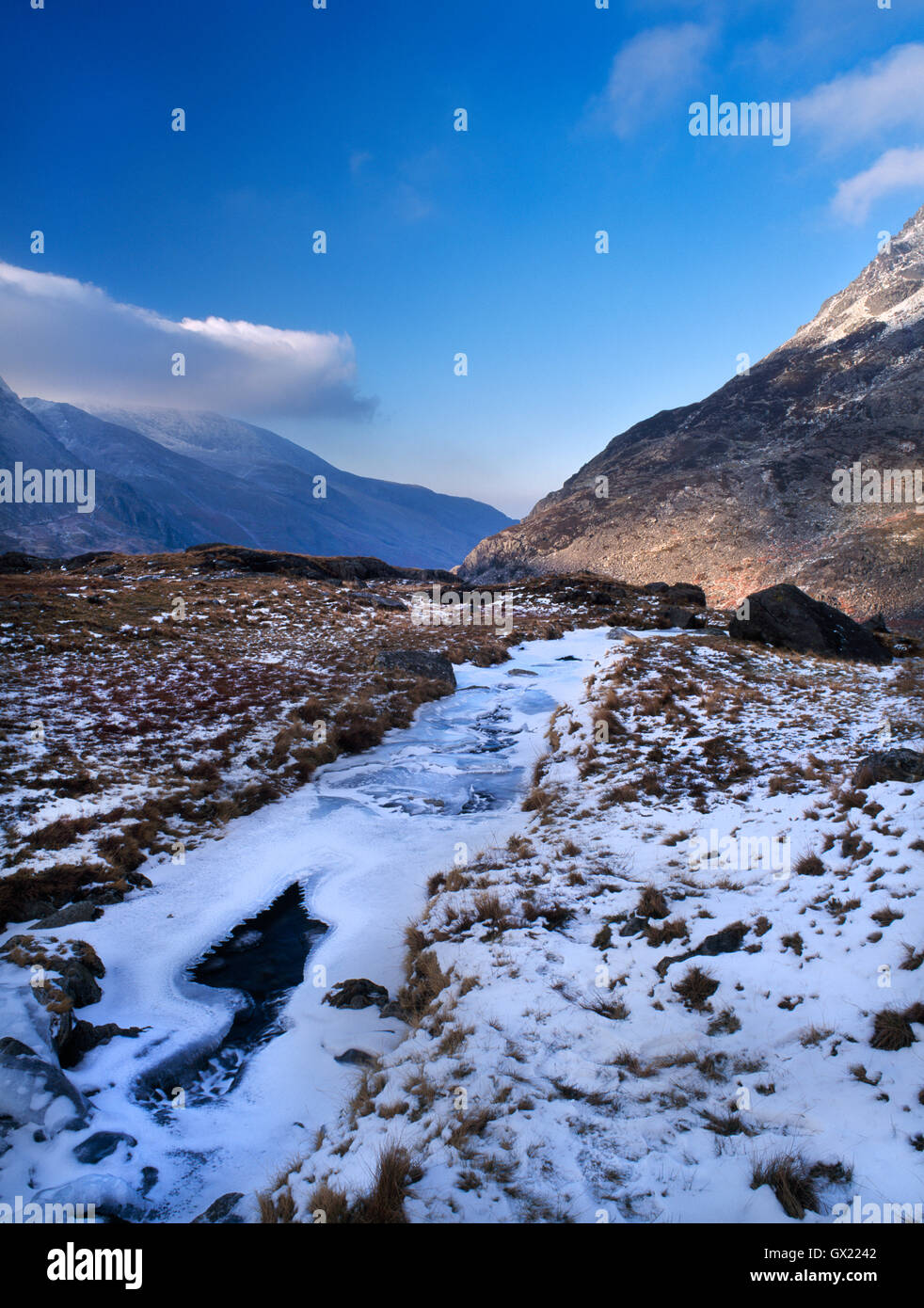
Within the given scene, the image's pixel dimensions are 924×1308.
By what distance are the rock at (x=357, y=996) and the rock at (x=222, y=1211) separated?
2.58m

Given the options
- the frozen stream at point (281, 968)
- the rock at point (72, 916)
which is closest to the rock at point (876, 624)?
the frozen stream at point (281, 968)

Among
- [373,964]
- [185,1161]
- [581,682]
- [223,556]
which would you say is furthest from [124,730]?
[223,556]

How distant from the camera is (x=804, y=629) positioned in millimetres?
25078

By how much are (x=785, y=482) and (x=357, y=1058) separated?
9491 cm

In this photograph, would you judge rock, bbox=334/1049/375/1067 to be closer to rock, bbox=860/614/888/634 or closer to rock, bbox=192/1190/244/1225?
rock, bbox=192/1190/244/1225

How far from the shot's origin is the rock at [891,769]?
873cm

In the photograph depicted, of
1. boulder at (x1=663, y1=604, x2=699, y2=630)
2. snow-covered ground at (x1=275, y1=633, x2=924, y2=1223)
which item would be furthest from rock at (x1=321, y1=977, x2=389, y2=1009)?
boulder at (x1=663, y1=604, x2=699, y2=630)

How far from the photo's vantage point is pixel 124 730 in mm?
15398

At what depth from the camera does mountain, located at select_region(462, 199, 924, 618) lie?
61906mm

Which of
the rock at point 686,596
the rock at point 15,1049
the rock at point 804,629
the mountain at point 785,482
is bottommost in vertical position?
the rock at point 15,1049

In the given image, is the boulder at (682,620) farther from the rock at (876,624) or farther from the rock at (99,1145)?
the rock at (99,1145)

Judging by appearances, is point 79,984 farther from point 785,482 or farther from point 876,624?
point 785,482

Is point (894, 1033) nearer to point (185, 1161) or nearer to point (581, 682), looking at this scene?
point (185, 1161)
